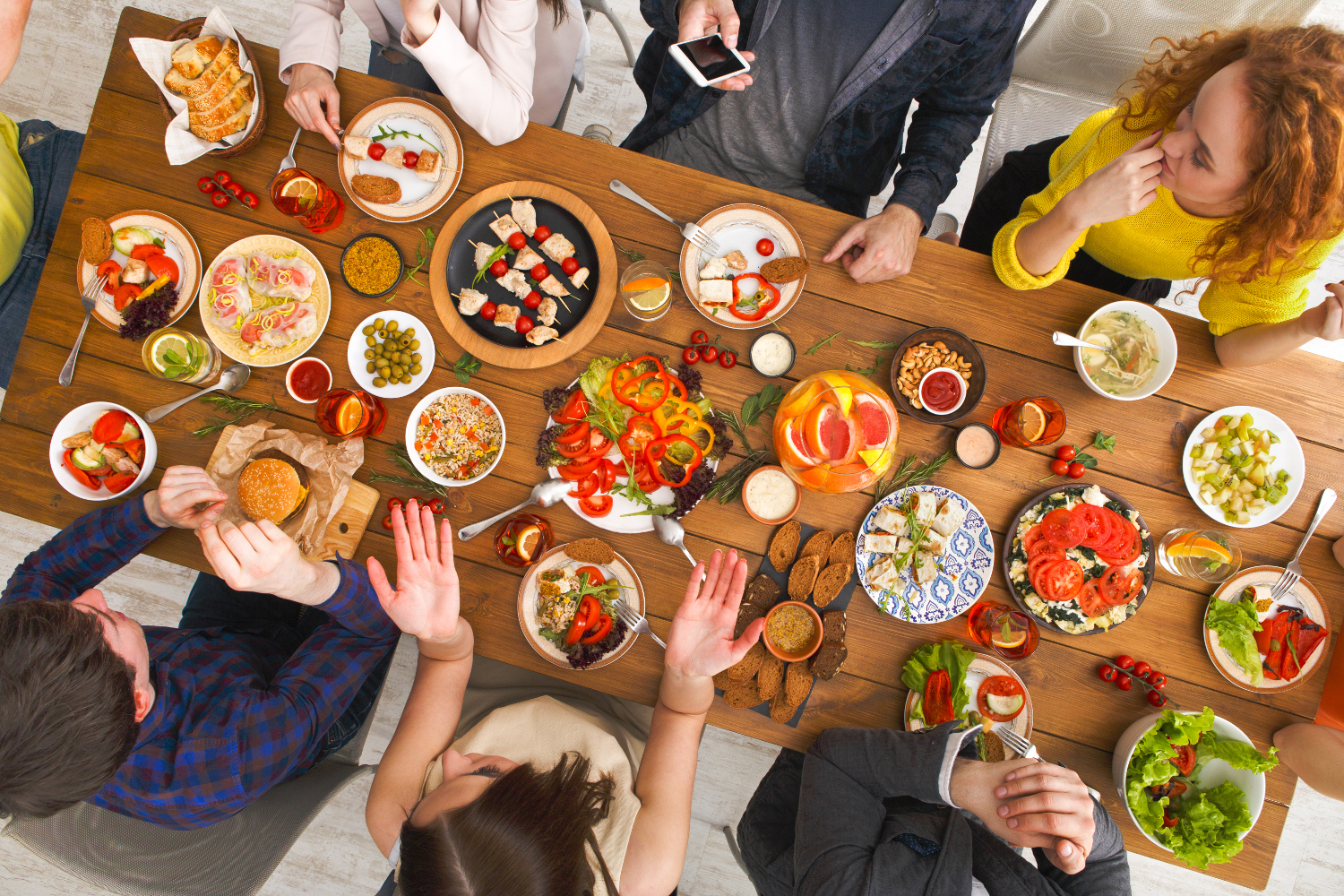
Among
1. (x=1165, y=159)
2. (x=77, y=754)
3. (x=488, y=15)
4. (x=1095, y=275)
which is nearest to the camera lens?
(x=77, y=754)

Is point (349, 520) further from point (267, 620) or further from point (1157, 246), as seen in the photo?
point (1157, 246)

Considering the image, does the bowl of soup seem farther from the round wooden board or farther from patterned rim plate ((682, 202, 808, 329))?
the round wooden board

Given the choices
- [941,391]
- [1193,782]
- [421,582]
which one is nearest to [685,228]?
[941,391]

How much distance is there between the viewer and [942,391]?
6.22 ft

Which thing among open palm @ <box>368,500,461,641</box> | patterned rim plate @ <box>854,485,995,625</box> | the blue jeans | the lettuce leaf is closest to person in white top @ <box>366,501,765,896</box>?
open palm @ <box>368,500,461,641</box>

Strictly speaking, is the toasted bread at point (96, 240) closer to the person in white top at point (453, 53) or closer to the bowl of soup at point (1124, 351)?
the person in white top at point (453, 53)

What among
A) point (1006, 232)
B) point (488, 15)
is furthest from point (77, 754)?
point (1006, 232)

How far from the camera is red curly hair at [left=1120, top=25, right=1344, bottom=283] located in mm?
1489

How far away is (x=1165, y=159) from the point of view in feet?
5.65

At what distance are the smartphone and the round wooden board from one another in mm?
529

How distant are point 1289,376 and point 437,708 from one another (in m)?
2.83

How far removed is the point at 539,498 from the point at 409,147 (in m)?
1.22

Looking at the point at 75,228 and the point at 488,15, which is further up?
the point at 488,15

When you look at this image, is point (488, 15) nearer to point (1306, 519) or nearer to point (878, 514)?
point (878, 514)
